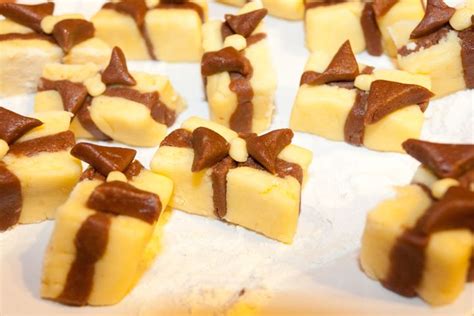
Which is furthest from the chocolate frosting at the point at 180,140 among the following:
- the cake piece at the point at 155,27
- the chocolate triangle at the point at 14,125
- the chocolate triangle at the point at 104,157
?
the cake piece at the point at 155,27

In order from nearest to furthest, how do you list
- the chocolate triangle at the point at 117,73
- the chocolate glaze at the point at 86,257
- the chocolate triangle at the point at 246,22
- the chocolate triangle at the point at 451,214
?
the chocolate triangle at the point at 451,214
the chocolate glaze at the point at 86,257
the chocolate triangle at the point at 117,73
the chocolate triangle at the point at 246,22

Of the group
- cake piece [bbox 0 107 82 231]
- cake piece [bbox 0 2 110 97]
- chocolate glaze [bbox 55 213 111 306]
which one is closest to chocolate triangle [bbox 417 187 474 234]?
chocolate glaze [bbox 55 213 111 306]

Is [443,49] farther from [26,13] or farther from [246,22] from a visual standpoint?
[26,13]

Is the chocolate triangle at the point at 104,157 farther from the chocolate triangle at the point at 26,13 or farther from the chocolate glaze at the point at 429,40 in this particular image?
the chocolate glaze at the point at 429,40

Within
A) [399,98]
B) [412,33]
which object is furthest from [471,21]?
[399,98]

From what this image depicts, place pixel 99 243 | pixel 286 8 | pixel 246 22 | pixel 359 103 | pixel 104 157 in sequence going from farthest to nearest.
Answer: pixel 286 8 → pixel 246 22 → pixel 359 103 → pixel 104 157 → pixel 99 243

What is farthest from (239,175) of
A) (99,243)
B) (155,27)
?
Answer: (155,27)
